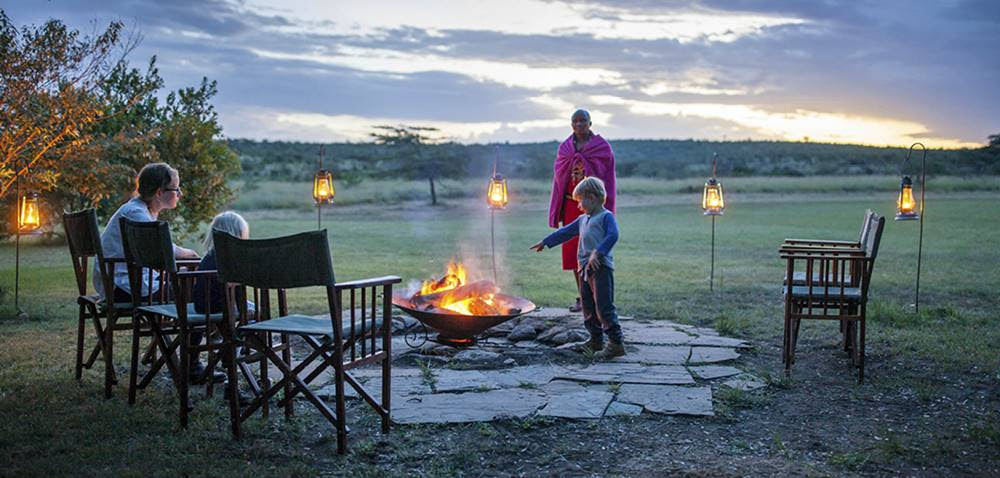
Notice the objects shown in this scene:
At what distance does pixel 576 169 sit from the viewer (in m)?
8.17

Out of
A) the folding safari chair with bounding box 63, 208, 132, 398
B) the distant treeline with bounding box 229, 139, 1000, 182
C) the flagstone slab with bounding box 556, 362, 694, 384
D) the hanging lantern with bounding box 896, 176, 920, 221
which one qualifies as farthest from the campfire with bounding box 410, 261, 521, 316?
the distant treeline with bounding box 229, 139, 1000, 182

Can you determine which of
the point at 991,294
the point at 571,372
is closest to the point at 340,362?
the point at 571,372

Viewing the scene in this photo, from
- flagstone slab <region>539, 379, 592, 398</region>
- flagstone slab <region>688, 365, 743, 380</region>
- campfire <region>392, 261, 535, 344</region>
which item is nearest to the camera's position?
flagstone slab <region>539, 379, 592, 398</region>

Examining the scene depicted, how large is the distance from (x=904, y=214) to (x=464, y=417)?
5.33 metres

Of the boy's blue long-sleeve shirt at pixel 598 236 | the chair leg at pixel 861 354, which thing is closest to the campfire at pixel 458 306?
the boy's blue long-sleeve shirt at pixel 598 236

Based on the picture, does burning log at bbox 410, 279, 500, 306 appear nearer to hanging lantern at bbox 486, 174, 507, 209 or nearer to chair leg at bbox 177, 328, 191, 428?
hanging lantern at bbox 486, 174, 507, 209

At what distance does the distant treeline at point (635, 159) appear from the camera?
39594 mm

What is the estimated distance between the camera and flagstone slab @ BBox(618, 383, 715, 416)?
5.01m

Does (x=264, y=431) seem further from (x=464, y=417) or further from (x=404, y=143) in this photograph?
(x=404, y=143)

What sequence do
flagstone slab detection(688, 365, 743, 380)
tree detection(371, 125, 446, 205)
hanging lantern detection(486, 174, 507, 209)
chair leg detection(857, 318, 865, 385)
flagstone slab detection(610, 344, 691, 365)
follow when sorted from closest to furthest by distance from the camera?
chair leg detection(857, 318, 865, 385), flagstone slab detection(688, 365, 743, 380), flagstone slab detection(610, 344, 691, 365), hanging lantern detection(486, 174, 507, 209), tree detection(371, 125, 446, 205)

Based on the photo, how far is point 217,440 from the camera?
4.36m

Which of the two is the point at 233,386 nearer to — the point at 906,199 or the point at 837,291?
the point at 837,291

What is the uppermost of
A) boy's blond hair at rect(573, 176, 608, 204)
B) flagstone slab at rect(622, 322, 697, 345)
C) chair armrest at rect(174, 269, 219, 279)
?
boy's blond hair at rect(573, 176, 608, 204)

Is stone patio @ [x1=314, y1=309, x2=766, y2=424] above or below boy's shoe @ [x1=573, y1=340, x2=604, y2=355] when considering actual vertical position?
below
